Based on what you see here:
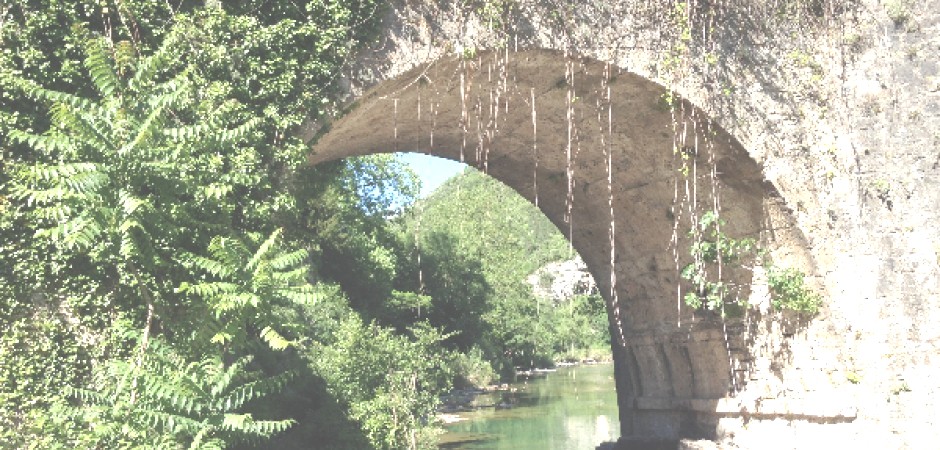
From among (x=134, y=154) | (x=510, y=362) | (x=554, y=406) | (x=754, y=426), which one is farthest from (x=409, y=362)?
(x=510, y=362)

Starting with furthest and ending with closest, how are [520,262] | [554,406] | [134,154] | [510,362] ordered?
[520,262] < [510,362] < [554,406] < [134,154]

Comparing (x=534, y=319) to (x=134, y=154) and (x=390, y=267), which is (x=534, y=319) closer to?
(x=390, y=267)

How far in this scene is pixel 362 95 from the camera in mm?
A: 6152

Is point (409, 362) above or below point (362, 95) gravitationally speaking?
below

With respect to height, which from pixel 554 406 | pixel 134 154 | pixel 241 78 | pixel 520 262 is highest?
pixel 520 262

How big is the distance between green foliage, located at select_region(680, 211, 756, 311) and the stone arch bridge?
0.13m

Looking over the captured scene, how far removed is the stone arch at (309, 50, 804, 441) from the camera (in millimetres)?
7145

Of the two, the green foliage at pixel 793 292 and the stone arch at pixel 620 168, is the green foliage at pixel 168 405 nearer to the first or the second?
the stone arch at pixel 620 168

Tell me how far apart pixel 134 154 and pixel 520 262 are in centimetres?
3249

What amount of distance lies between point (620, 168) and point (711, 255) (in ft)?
4.32

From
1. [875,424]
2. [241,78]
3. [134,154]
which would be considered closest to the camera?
[134,154]

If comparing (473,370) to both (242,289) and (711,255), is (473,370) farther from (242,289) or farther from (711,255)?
(242,289)

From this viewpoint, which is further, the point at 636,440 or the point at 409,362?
the point at 409,362

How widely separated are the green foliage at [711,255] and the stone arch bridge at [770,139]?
0.43ft
